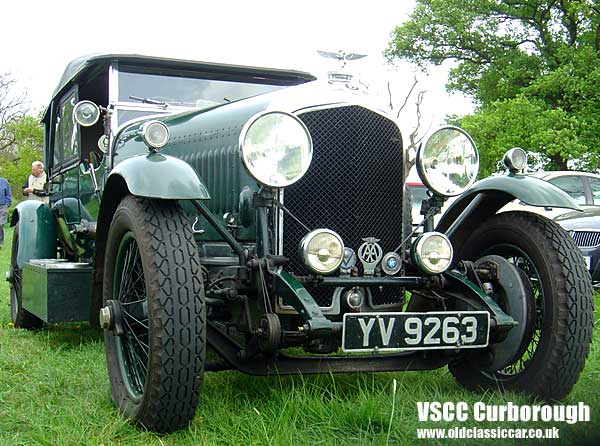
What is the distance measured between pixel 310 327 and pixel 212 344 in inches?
20.3

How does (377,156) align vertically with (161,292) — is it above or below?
above

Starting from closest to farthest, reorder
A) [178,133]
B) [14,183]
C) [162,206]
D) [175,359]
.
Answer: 1. [175,359]
2. [162,206]
3. [178,133]
4. [14,183]

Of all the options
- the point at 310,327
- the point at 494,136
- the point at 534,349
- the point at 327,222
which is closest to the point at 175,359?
the point at 310,327

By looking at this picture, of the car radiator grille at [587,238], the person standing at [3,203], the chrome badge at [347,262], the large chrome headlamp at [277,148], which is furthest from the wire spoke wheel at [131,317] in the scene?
the person standing at [3,203]

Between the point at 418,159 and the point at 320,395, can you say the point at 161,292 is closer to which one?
the point at 320,395

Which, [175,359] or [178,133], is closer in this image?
[175,359]

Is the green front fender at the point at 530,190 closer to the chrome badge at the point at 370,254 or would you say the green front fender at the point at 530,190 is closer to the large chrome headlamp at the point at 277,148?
the chrome badge at the point at 370,254

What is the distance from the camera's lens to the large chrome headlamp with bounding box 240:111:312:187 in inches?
114

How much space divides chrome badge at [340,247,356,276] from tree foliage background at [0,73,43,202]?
22897 mm

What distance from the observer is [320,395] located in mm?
3043

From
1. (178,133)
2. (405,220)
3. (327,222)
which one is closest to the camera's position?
(327,222)

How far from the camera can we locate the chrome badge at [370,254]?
314 centimetres

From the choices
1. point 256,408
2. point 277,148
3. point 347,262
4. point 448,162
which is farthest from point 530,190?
point 256,408

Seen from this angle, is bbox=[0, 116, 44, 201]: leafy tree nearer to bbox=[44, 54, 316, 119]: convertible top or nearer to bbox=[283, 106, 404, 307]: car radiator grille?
bbox=[44, 54, 316, 119]: convertible top
